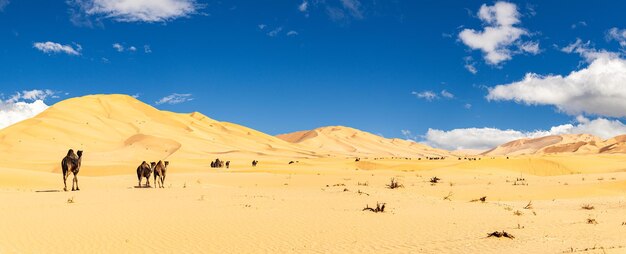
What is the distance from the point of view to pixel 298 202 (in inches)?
708

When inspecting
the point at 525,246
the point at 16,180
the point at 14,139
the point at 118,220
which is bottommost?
the point at 525,246

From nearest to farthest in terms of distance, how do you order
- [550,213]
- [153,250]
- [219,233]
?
[153,250] < [219,233] < [550,213]

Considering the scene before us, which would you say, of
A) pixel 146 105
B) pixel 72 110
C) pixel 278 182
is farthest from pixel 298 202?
pixel 146 105

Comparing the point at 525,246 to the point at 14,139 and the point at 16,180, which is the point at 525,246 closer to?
the point at 16,180

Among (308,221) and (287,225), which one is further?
(308,221)

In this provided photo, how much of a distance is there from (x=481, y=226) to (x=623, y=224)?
141 inches

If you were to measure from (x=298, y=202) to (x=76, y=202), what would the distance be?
688cm

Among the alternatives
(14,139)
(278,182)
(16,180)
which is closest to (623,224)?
(278,182)

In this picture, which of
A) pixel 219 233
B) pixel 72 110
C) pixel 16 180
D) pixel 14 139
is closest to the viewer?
pixel 219 233

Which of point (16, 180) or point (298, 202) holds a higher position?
point (16, 180)

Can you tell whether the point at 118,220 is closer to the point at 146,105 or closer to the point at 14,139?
Result: the point at 14,139

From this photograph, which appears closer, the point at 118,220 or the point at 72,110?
the point at 118,220

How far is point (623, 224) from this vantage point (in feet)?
44.5

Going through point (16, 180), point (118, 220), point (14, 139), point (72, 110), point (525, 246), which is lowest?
point (525, 246)
